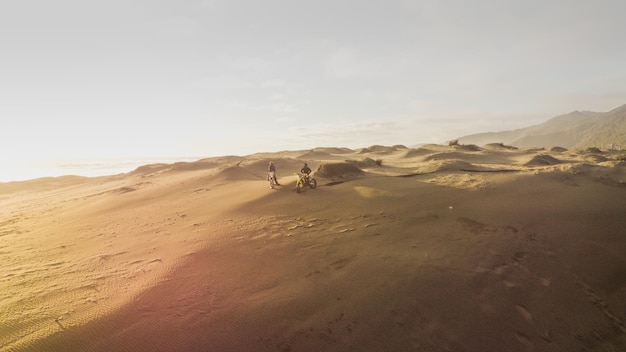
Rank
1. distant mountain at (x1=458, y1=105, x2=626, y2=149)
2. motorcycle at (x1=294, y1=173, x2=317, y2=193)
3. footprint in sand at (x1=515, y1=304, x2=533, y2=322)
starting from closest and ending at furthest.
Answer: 1. footprint in sand at (x1=515, y1=304, x2=533, y2=322)
2. motorcycle at (x1=294, y1=173, x2=317, y2=193)
3. distant mountain at (x1=458, y1=105, x2=626, y2=149)

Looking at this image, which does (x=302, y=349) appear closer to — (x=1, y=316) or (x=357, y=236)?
(x=357, y=236)

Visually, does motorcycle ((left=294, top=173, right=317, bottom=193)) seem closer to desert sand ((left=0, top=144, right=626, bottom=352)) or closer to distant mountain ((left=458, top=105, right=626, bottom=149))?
desert sand ((left=0, top=144, right=626, bottom=352))

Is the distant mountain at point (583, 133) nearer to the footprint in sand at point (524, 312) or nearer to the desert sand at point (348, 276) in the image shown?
the desert sand at point (348, 276)

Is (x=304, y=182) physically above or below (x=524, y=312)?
above

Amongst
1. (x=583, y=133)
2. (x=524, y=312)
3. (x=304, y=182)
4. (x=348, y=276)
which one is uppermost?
(x=583, y=133)

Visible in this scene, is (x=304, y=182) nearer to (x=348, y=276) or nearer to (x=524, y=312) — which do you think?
(x=348, y=276)

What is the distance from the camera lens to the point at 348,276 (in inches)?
207

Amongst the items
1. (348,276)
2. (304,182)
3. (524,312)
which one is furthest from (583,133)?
(348,276)

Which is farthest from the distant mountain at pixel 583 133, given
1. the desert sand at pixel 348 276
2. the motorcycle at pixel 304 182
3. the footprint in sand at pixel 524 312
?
the footprint in sand at pixel 524 312

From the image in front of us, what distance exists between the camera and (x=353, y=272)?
538 cm

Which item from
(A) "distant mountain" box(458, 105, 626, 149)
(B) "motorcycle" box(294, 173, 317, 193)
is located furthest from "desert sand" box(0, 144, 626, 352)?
(A) "distant mountain" box(458, 105, 626, 149)

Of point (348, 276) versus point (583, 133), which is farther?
point (583, 133)

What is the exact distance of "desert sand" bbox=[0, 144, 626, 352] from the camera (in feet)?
13.4

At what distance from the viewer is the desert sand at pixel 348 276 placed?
4098mm
